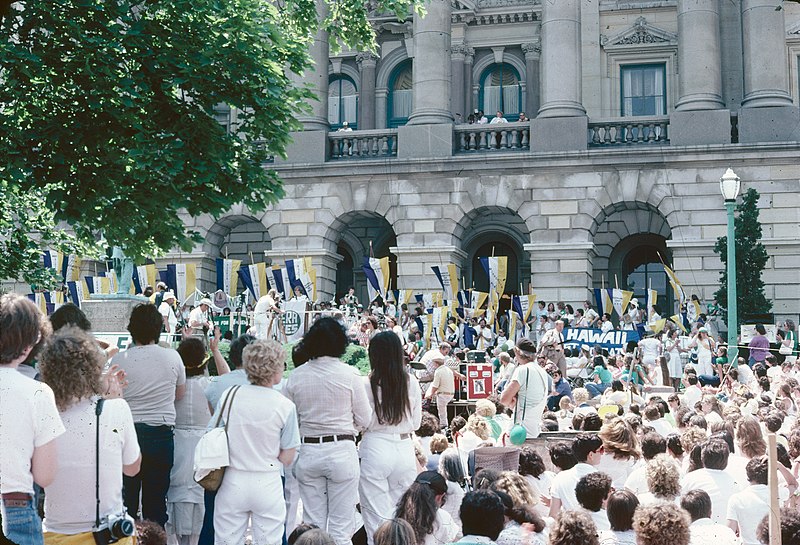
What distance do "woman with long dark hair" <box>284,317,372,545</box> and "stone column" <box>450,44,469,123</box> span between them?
111 feet

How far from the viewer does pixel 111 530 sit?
5.38 meters

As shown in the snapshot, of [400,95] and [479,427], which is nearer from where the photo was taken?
[479,427]

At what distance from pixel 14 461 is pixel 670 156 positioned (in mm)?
30148

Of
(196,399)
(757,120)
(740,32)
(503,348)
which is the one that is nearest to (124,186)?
(196,399)

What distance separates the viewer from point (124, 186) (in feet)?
42.5

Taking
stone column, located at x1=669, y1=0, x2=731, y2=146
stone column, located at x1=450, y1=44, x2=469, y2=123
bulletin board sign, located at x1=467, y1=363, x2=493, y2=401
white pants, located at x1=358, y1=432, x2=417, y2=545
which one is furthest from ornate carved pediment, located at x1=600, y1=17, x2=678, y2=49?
white pants, located at x1=358, y1=432, x2=417, y2=545

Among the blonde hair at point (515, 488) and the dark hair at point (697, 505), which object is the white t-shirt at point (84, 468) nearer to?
the blonde hair at point (515, 488)

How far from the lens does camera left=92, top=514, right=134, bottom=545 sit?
5371mm

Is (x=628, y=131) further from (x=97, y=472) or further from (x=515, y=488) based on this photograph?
(x=97, y=472)

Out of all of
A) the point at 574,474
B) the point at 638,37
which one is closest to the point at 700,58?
the point at 638,37

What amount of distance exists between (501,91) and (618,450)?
1333 inches

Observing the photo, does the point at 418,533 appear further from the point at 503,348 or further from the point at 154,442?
the point at 503,348

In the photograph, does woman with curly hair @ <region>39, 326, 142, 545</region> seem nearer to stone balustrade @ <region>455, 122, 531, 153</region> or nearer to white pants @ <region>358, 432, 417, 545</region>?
white pants @ <region>358, 432, 417, 545</region>

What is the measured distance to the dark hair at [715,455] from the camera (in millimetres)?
7965
